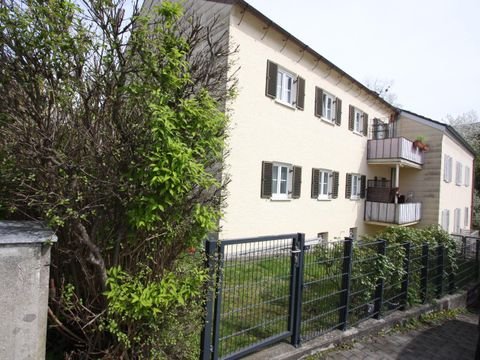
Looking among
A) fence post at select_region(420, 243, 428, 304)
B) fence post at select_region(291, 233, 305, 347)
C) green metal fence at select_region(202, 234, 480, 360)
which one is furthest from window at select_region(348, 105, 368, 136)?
fence post at select_region(291, 233, 305, 347)

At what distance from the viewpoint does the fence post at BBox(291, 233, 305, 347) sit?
3.85 meters

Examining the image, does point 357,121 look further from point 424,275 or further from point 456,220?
point 456,220

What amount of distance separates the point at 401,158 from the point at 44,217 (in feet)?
53.0

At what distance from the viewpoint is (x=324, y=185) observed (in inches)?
541

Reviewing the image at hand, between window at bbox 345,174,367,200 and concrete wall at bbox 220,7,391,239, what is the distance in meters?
0.32

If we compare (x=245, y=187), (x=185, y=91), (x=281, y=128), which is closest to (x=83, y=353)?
(x=185, y=91)

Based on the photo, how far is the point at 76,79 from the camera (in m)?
2.12

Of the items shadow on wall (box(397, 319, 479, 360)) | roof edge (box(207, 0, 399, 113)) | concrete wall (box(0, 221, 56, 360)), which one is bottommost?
shadow on wall (box(397, 319, 479, 360))

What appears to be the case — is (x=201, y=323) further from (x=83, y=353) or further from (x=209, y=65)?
(x=209, y=65)

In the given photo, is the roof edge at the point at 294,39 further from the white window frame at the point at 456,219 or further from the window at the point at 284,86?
the white window frame at the point at 456,219

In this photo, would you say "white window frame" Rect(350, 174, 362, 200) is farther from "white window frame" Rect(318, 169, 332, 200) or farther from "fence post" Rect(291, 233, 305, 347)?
"fence post" Rect(291, 233, 305, 347)

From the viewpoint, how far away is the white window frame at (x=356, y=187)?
15570mm

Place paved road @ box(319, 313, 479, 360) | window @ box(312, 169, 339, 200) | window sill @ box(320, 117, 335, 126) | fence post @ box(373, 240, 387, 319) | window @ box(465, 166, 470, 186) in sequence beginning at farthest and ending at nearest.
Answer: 1. window @ box(465, 166, 470, 186)
2. window sill @ box(320, 117, 335, 126)
3. window @ box(312, 169, 339, 200)
4. fence post @ box(373, 240, 387, 319)
5. paved road @ box(319, 313, 479, 360)

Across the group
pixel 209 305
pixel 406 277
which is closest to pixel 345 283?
pixel 406 277
